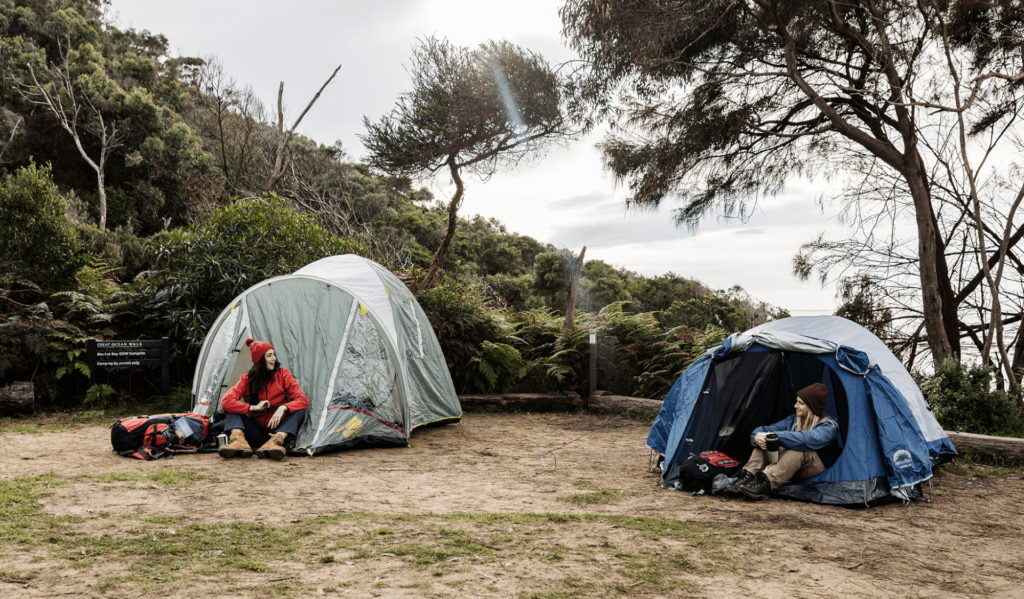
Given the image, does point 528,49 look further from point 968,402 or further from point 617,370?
point 968,402

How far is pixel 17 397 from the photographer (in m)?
8.16

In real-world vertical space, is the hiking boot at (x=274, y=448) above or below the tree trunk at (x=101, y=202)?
below

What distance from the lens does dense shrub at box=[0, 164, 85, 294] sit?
8875mm

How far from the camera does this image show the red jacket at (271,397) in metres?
6.34

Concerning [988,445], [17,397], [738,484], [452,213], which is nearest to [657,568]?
[738,484]

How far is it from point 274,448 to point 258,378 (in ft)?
2.61

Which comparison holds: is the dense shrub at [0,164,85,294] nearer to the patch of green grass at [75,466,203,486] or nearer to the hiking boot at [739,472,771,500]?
the patch of green grass at [75,466,203,486]

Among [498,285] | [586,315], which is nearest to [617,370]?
[586,315]

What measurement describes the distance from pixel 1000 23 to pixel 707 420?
8443 mm

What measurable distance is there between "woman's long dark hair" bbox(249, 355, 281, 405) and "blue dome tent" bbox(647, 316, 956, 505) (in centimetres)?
388

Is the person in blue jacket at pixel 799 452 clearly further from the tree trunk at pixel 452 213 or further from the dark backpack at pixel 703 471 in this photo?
the tree trunk at pixel 452 213

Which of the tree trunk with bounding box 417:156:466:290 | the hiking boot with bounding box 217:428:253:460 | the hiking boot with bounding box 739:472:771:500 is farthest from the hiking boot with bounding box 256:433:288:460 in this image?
the tree trunk with bounding box 417:156:466:290

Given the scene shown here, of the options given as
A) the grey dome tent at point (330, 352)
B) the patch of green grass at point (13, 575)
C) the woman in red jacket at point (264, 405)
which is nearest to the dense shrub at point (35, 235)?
the grey dome tent at point (330, 352)

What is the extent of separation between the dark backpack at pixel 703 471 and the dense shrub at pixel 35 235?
29.6 feet
